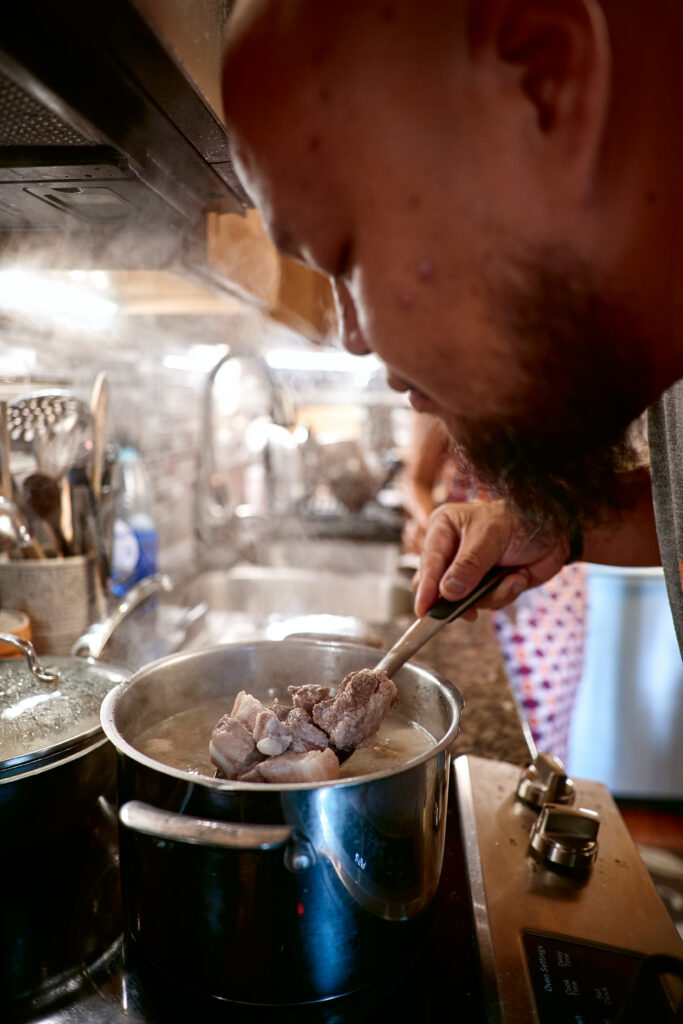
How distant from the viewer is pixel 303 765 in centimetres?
76

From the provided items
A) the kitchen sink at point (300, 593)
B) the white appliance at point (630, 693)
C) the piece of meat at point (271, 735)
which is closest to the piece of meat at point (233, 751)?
the piece of meat at point (271, 735)

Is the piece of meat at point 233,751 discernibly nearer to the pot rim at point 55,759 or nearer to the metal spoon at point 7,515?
the pot rim at point 55,759

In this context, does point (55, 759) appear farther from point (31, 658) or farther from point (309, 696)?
point (309, 696)

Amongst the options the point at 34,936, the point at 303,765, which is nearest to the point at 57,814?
the point at 34,936

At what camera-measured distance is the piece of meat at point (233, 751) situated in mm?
794

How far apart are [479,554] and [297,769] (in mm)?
513

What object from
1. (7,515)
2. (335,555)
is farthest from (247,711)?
(335,555)

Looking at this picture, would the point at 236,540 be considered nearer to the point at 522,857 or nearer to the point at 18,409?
the point at 18,409

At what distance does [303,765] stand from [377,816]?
116 mm

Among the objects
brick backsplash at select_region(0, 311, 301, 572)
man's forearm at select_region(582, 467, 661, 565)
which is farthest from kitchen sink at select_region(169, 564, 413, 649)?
man's forearm at select_region(582, 467, 661, 565)

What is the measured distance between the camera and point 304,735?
84 centimetres

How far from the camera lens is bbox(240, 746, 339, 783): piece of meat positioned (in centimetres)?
75

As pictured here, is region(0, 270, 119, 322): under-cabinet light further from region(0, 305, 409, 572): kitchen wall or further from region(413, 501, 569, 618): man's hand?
region(413, 501, 569, 618): man's hand

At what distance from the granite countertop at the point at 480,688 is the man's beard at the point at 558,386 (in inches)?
16.0
